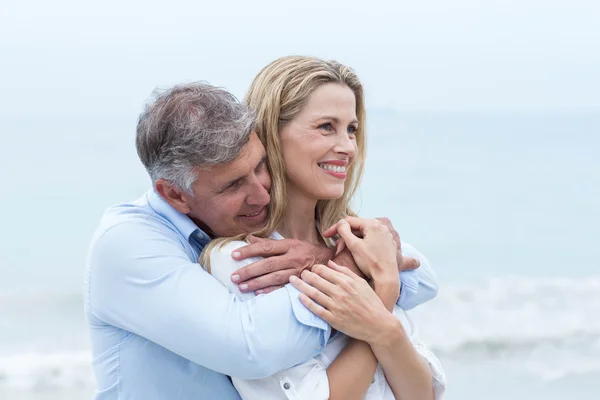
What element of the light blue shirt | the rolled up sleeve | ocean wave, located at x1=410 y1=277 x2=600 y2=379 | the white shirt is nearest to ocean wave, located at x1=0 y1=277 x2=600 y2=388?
ocean wave, located at x1=410 y1=277 x2=600 y2=379

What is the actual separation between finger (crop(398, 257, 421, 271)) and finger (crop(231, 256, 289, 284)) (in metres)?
0.38

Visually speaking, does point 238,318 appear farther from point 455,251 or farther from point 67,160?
point 67,160

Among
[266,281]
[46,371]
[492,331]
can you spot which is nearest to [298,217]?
[266,281]

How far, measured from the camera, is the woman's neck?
248 centimetres

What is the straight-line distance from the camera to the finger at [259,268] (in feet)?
6.95

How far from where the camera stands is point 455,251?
11.3 metres

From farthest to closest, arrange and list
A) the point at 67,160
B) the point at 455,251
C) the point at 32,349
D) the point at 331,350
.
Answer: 1. the point at 67,160
2. the point at 455,251
3. the point at 32,349
4. the point at 331,350

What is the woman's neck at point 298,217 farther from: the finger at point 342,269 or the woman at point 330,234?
the finger at point 342,269

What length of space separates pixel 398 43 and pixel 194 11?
3.74 m

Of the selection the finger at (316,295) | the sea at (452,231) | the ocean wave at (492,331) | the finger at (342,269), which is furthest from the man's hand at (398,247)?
the ocean wave at (492,331)

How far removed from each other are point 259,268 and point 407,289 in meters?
0.50

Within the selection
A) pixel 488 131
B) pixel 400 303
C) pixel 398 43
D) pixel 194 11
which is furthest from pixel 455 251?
pixel 400 303

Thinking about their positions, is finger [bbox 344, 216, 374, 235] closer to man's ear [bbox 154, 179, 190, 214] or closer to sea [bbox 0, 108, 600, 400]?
man's ear [bbox 154, 179, 190, 214]

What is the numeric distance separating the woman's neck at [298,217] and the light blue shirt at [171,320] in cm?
29
